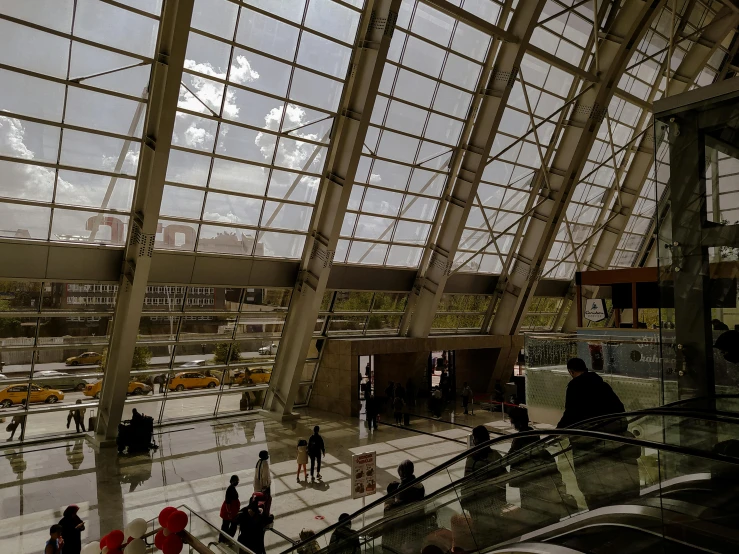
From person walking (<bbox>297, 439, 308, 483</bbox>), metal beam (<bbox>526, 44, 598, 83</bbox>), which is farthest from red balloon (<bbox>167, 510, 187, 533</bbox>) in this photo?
metal beam (<bbox>526, 44, 598, 83</bbox>)

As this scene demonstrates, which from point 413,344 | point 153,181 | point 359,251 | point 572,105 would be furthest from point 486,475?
point 572,105

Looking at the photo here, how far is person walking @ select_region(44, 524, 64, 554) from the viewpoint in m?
8.34

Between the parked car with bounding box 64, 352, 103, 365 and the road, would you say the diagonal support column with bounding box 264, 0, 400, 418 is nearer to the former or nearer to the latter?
the road

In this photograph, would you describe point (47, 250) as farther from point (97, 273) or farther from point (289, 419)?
point (289, 419)

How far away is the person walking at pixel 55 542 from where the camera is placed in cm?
834

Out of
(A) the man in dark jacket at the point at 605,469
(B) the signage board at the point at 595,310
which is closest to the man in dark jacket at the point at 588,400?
(A) the man in dark jacket at the point at 605,469

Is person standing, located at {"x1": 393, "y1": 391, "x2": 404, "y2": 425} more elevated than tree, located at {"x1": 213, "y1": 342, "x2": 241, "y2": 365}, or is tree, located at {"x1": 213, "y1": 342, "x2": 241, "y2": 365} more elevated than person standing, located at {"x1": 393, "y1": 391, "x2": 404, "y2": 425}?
tree, located at {"x1": 213, "y1": 342, "x2": 241, "y2": 365}

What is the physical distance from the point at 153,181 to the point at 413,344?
12.9m

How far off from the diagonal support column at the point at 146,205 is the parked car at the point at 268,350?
547 cm

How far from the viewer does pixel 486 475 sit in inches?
177

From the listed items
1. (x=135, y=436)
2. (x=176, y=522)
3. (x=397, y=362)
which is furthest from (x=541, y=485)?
(x=397, y=362)

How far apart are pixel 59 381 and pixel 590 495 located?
17.2 m

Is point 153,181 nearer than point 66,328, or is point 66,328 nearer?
point 153,181

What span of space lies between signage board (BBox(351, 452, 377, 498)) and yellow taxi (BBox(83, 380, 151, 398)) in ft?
37.4
